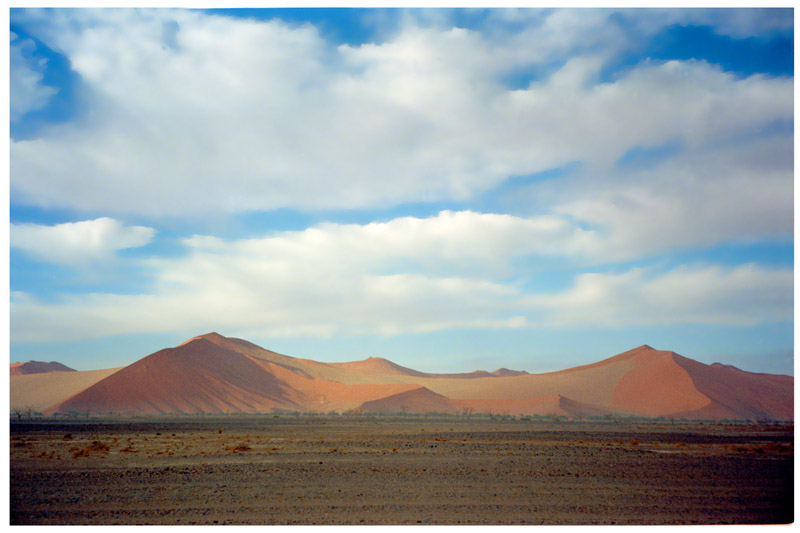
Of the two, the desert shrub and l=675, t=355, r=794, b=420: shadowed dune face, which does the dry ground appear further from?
l=675, t=355, r=794, b=420: shadowed dune face

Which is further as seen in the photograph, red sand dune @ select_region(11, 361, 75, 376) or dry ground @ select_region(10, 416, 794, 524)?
red sand dune @ select_region(11, 361, 75, 376)

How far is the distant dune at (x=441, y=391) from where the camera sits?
80312 millimetres

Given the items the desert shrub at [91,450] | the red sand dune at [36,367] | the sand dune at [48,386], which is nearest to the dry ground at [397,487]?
the desert shrub at [91,450]

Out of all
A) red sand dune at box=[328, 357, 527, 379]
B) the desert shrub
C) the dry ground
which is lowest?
red sand dune at box=[328, 357, 527, 379]

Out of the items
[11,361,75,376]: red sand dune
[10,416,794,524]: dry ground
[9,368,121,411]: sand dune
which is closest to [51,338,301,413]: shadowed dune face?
[9,368,121,411]: sand dune

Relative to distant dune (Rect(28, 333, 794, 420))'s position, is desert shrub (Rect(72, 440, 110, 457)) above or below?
above

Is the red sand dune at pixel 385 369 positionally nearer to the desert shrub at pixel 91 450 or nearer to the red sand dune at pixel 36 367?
the red sand dune at pixel 36 367

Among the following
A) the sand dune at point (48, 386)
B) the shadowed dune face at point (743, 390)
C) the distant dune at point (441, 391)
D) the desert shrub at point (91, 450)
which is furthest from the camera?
the sand dune at point (48, 386)

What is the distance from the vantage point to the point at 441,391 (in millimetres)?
102500

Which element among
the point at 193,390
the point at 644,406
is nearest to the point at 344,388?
the point at 193,390

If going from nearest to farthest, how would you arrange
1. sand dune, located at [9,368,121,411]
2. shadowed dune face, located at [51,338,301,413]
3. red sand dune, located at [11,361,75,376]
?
shadowed dune face, located at [51,338,301,413]
sand dune, located at [9,368,121,411]
red sand dune, located at [11,361,75,376]

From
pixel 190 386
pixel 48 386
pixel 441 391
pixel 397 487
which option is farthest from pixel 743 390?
pixel 48 386

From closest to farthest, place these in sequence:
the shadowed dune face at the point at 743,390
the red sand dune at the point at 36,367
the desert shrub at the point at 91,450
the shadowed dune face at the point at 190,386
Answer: the desert shrub at the point at 91,450 → the shadowed dune face at the point at 743,390 → the shadowed dune face at the point at 190,386 → the red sand dune at the point at 36,367

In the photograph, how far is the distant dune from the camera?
80.3 meters
